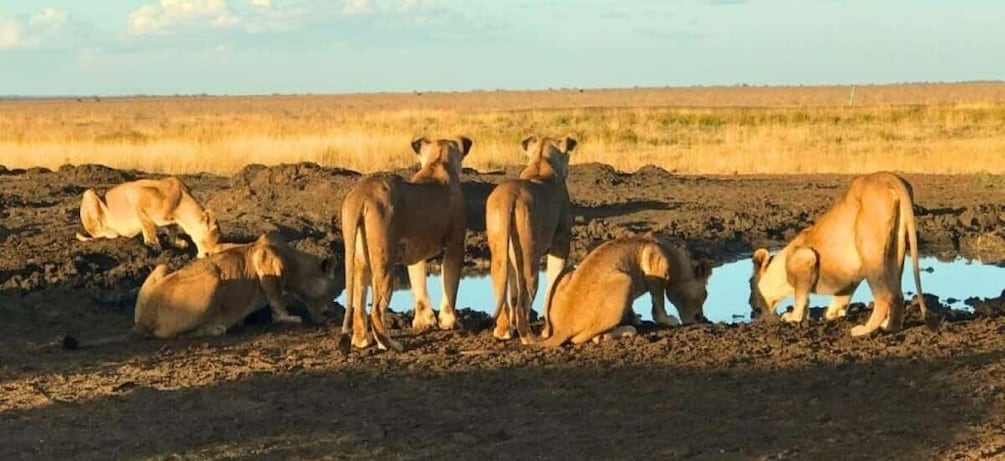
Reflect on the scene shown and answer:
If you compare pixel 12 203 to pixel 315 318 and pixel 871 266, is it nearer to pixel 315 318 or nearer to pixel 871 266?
pixel 315 318

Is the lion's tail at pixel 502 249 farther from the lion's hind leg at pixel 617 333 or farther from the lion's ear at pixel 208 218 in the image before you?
the lion's ear at pixel 208 218

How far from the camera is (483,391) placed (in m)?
9.66

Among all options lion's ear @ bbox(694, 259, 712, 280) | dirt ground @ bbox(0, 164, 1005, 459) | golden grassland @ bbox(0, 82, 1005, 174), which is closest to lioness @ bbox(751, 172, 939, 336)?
A: dirt ground @ bbox(0, 164, 1005, 459)

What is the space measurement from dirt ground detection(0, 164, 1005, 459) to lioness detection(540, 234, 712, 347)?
8.8 inches

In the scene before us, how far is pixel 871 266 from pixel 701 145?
28105mm

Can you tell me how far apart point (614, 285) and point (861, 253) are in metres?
1.92

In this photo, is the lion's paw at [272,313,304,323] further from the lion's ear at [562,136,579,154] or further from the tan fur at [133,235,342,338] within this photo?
the lion's ear at [562,136,579,154]

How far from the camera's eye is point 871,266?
441 inches

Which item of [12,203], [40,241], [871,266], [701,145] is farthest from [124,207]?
[701,145]

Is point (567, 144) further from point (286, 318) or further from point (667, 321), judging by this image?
point (286, 318)

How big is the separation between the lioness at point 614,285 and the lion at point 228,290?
94.9 inches

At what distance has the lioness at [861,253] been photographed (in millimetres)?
11078

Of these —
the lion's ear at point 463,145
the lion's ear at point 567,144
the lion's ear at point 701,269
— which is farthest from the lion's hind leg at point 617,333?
the lion's ear at point 463,145

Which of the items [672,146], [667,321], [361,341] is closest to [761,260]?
[667,321]
